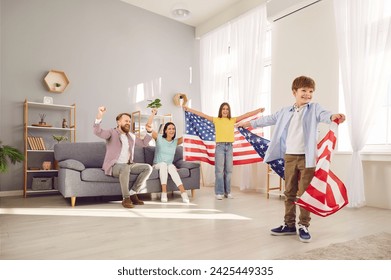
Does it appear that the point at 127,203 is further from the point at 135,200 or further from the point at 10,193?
the point at 10,193

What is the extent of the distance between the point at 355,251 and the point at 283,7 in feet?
11.9

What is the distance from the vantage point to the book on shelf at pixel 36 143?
4477 millimetres

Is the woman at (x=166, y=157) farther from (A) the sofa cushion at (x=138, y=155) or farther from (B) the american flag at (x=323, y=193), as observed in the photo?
(B) the american flag at (x=323, y=193)

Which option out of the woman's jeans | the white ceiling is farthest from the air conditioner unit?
the woman's jeans

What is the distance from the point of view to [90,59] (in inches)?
207

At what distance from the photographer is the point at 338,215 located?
10.2 feet

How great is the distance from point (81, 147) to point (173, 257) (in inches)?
106

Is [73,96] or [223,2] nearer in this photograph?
[73,96]

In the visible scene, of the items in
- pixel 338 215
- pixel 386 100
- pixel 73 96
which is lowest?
pixel 338 215

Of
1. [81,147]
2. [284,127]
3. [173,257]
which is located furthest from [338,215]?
[81,147]

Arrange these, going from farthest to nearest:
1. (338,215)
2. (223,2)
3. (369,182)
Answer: (223,2) < (369,182) < (338,215)

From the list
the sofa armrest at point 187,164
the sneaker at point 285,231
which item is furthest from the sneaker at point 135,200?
the sneaker at point 285,231

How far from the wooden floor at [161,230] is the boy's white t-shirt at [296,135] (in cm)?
67
